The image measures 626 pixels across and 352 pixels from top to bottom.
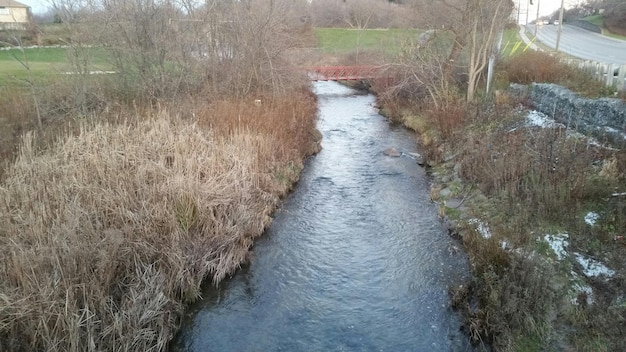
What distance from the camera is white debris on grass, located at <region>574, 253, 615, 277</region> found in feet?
20.6

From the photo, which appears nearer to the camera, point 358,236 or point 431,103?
point 358,236

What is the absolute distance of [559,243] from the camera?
23.6 feet

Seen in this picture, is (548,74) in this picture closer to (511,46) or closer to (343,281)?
(343,281)

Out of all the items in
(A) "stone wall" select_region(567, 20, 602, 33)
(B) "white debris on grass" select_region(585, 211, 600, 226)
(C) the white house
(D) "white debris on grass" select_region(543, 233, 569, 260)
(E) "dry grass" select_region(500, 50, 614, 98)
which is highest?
(C) the white house

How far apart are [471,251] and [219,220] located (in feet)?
14.9

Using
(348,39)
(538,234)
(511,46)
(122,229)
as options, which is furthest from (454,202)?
(348,39)

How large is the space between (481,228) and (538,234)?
4.10 ft

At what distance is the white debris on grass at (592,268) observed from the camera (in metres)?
6.29

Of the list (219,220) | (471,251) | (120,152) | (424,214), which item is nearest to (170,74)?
(120,152)

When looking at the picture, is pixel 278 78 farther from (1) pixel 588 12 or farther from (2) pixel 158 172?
(1) pixel 588 12

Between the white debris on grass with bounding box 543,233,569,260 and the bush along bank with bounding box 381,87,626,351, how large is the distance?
1 cm

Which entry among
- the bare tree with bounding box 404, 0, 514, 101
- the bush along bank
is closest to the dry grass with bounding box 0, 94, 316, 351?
the bush along bank

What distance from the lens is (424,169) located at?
1350 cm

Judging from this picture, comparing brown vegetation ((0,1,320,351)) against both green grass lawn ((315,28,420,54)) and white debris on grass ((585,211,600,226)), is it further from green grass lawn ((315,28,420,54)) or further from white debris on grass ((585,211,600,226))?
green grass lawn ((315,28,420,54))
